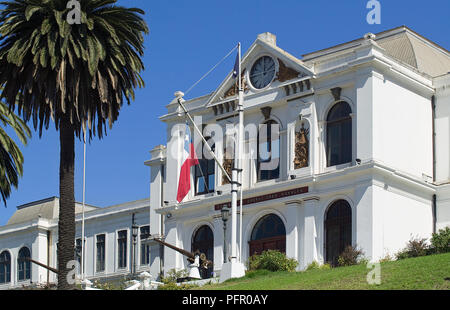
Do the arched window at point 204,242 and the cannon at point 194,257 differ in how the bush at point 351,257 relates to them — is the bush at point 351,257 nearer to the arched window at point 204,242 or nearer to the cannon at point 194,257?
the cannon at point 194,257

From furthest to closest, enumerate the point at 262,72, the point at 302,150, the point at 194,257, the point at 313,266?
the point at 262,72, the point at 194,257, the point at 302,150, the point at 313,266

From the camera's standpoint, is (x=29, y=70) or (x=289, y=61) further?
(x=289, y=61)

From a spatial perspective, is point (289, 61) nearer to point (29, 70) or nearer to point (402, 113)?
point (402, 113)

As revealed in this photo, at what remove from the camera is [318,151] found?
5178cm

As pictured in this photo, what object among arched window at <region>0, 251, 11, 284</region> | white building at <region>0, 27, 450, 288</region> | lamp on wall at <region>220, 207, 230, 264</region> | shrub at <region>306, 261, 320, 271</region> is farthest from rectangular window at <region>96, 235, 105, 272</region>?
shrub at <region>306, 261, 320, 271</region>

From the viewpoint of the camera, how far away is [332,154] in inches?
2031

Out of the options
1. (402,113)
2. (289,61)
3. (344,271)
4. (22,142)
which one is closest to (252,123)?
(289,61)

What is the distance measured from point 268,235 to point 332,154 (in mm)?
5198

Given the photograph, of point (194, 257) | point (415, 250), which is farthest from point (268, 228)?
point (415, 250)

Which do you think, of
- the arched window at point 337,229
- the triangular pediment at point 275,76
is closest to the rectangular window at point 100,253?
the triangular pediment at point 275,76

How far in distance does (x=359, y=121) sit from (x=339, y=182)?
2991mm

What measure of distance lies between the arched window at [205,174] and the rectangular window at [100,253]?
15705 millimetres

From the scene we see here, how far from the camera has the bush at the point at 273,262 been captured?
48531 millimetres

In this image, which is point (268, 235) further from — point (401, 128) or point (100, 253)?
point (100, 253)
